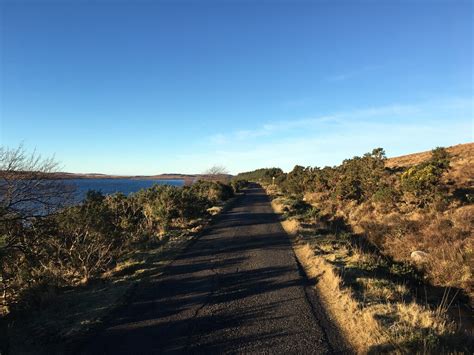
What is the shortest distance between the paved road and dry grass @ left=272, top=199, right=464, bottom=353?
1.35ft

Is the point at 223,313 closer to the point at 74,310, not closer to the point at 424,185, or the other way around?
the point at 74,310

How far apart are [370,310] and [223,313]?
307 centimetres

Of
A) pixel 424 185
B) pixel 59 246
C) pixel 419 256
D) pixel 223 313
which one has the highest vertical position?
pixel 424 185

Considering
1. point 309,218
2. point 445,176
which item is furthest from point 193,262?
point 445,176

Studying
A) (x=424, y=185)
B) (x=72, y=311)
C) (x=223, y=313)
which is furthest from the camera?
(x=424, y=185)

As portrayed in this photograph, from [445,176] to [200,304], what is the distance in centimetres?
2338

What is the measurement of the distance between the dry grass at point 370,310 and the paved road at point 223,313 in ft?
1.35

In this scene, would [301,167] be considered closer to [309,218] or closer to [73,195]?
[309,218]

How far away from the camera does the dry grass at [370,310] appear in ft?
16.4

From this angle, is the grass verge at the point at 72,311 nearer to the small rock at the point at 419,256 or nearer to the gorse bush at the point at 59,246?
the gorse bush at the point at 59,246

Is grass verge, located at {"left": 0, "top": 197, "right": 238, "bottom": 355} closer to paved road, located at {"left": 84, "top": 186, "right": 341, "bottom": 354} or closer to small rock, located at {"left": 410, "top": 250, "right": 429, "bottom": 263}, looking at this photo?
paved road, located at {"left": 84, "top": 186, "right": 341, "bottom": 354}

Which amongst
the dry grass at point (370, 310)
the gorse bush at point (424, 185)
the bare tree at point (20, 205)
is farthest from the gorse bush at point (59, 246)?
the gorse bush at point (424, 185)

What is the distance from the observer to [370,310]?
6.25 meters

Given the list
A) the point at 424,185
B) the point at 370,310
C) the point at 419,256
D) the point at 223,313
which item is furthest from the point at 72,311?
the point at 424,185
